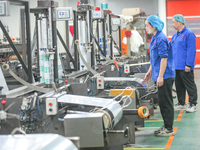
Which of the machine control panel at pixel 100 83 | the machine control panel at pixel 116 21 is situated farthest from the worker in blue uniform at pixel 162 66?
the machine control panel at pixel 116 21

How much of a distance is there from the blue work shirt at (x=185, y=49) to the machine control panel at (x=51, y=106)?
13.4 feet

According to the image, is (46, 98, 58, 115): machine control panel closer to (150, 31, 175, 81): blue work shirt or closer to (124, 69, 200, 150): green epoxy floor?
(124, 69, 200, 150): green epoxy floor

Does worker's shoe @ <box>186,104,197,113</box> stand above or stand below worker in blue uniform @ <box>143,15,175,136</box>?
below

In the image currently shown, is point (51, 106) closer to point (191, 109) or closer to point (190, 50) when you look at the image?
point (190, 50)

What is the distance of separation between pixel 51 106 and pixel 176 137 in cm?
261

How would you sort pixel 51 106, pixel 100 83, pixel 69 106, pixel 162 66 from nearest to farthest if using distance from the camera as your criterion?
pixel 51 106 → pixel 69 106 → pixel 162 66 → pixel 100 83

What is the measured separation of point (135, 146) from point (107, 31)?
5547mm

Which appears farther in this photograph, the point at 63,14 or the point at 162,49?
Answer: the point at 63,14

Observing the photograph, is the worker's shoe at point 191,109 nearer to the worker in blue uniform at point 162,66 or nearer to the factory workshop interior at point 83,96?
the factory workshop interior at point 83,96

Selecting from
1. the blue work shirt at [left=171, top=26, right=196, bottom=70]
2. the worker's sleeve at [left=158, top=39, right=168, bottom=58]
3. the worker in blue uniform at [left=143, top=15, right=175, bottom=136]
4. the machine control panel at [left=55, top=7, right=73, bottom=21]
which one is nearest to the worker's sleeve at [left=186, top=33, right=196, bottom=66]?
the blue work shirt at [left=171, top=26, right=196, bottom=70]

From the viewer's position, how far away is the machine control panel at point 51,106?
3.82 metres

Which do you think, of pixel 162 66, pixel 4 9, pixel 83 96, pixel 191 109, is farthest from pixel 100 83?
pixel 191 109

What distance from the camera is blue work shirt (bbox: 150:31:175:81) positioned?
546cm

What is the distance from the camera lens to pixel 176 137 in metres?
5.83
